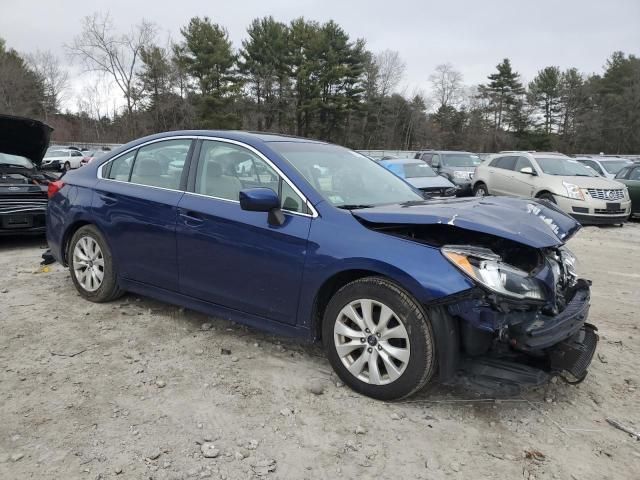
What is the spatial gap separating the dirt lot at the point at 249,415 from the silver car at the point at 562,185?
804 cm

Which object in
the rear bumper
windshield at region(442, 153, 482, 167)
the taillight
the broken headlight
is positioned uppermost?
windshield at region(442, 153, 482, 167)

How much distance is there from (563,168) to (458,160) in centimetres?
589

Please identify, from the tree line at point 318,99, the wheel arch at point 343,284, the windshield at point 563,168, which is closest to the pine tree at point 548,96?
the tree line at point 318,99

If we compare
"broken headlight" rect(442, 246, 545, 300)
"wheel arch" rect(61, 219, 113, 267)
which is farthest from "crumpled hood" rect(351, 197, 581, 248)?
Answer: "wheel arch" rect(61, 219, 113, 267)

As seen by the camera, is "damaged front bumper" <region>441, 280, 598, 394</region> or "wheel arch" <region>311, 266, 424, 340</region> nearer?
"damaged front bumper" <region>441, 280, 598, 394</region>

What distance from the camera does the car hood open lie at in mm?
6922

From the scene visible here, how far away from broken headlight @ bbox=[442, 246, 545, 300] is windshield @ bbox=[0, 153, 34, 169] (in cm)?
779

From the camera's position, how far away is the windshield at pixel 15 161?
7897mm

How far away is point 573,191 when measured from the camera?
1128 centimetres

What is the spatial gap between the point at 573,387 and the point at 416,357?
127 cm

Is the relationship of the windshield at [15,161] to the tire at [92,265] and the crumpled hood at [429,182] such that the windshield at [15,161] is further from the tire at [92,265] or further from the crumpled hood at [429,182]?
the crumpled hood at [429,182]

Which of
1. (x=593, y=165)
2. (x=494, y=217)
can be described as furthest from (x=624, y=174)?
(x=494, y=217)

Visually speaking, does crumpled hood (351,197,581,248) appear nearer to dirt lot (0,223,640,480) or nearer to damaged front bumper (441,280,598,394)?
damaged front bumper (441,280,598,394)

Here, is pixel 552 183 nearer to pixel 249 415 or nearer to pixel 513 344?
pixel 513 344
